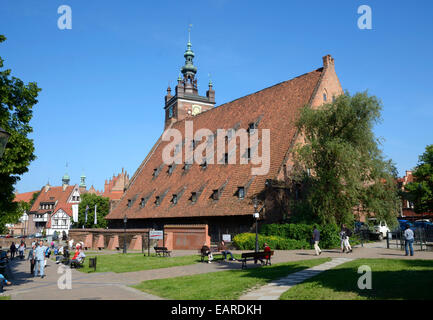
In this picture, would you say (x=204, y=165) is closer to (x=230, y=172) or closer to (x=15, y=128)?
(x=230, y=172)

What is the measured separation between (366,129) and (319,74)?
10.3m

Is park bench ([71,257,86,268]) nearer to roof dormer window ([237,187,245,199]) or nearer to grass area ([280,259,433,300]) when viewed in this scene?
roof dormer window ([237,187,245,199])

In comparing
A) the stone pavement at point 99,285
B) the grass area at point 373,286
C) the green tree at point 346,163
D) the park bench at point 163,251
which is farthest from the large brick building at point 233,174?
the grass area at point 373,286

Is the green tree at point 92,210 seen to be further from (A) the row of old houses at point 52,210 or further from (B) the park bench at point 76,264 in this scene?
(B) the park bench at point 76,264

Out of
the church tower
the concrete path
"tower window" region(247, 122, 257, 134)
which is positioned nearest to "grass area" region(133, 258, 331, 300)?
the concrete path

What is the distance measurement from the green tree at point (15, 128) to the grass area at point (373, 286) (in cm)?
1312

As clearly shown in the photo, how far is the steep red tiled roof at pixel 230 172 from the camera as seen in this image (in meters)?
31.9

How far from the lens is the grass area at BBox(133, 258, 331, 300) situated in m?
11.3

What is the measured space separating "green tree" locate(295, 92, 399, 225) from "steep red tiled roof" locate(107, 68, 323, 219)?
3.94 m

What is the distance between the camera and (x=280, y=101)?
37469 millimetres

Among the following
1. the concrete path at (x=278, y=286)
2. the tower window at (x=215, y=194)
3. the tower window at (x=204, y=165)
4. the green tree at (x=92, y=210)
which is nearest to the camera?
the concrete path at (x=278, y=286)

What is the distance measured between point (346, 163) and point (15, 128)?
2110 cm

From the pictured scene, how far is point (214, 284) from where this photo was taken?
13.1 m
